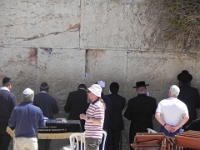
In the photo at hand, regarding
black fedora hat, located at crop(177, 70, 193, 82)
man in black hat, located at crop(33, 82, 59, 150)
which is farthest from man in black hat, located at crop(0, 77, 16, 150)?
black fedora hat, located at crop(177, 70, 193, 82)

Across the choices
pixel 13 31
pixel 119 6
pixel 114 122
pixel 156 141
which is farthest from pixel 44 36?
pixel 156 141

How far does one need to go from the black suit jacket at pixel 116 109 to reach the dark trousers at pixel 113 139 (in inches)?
4.9

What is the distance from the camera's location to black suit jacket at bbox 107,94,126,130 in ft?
30.5

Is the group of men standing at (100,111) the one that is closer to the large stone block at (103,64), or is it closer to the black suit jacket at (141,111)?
the black suit jacket at (141,111)

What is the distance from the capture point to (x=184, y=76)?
9711 millimetres

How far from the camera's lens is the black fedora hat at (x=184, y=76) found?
9.66m

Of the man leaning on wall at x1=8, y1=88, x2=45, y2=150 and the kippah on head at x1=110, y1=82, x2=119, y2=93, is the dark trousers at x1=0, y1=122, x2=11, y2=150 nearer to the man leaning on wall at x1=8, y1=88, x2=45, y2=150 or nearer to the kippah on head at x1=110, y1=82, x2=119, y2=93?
the man leaning on wall at x1=8, y1=88, x2=45, y2=150

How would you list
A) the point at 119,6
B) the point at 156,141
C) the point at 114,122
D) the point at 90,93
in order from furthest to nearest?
1. the point at 119,6
2. the point at 114,122
3. the point at 90,93
4. the point at 156,141

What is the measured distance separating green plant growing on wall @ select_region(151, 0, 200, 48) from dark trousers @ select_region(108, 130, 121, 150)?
227 cm

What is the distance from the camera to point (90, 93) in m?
7.40

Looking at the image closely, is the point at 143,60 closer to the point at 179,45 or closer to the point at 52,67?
the point at 179,45

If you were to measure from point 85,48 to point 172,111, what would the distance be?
9.06 ft

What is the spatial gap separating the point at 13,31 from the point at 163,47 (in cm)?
313

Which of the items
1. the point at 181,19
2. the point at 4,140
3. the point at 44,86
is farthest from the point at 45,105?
the point at 181,19
